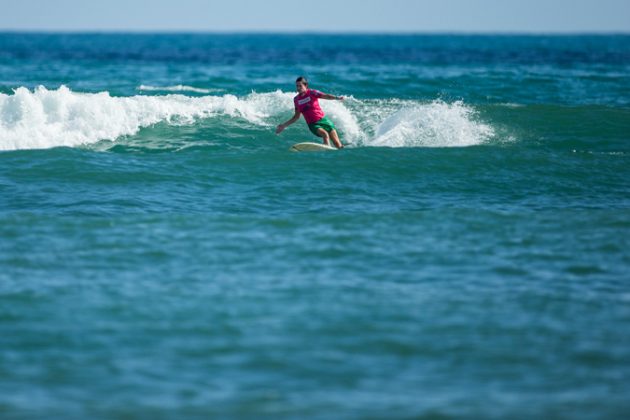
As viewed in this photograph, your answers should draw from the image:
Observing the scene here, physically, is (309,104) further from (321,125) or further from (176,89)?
(176,89)

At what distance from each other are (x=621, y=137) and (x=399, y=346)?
14.5m

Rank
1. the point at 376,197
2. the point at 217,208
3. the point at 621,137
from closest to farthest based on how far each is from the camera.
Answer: the point at 217,208
the point at 376,197
the point at 621,137

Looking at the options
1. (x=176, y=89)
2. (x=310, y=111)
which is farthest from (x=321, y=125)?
(x=176, y=89)

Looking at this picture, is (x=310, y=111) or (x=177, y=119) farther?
(x=177, y=119)

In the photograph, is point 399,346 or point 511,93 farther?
point 511,93

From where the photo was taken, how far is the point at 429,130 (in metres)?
18.3

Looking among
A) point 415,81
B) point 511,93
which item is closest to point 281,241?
point 511,93

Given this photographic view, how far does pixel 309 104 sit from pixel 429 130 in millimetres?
3495

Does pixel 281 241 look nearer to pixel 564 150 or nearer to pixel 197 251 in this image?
pixel 197 251

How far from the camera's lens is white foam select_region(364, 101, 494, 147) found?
58.7 feet

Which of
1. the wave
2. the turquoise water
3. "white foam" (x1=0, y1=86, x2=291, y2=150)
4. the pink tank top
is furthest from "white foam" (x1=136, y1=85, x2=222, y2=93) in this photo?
the pink tank top

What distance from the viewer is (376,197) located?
13031 mm

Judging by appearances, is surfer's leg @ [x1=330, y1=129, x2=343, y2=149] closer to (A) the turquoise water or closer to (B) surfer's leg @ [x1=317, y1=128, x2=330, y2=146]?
(B) surfer's leg @ [x1=317, y1=128, x2=330, y2=146]

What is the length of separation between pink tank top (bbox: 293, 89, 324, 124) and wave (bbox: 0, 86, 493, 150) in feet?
7.24
